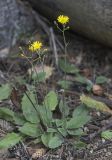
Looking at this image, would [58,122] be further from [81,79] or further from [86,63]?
[86,63]

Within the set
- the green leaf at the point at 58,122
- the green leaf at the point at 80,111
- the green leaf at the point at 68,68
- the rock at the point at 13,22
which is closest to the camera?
the green leaf at the point at 58,122

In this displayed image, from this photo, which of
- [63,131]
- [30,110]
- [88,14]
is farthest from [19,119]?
[88,14]

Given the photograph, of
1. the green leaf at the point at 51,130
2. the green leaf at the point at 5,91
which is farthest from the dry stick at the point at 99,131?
the green leaf at the point at 5,91

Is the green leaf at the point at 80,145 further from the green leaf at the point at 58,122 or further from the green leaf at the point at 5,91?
the green leaf at the point at 5,91

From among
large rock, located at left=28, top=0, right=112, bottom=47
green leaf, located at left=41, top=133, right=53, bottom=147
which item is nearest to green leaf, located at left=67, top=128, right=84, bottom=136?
green leaf, located at left=41, top=133, right=53, bottom=147

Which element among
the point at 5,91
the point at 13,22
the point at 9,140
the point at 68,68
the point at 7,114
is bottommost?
the point at 9,140

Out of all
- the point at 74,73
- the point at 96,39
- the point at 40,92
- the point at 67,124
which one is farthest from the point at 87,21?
the point at 67,124

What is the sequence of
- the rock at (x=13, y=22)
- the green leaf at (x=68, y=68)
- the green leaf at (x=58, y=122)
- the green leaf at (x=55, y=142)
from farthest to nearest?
the rock at (x=13, y=22)
the green leaf at (x=68, y=68)
the green leaf at (x=58, y=122)
the green leaf at (x=55, y=142)
